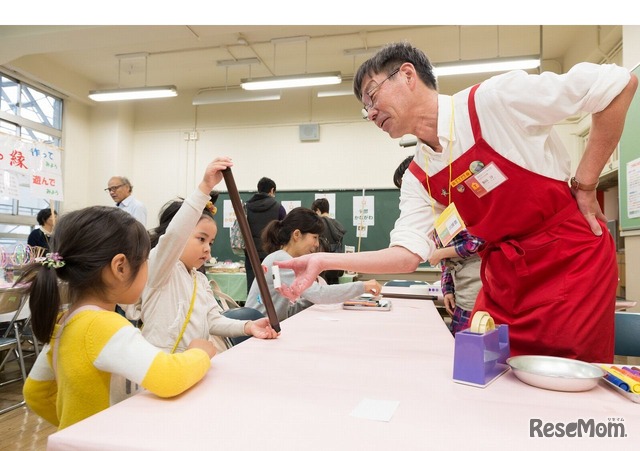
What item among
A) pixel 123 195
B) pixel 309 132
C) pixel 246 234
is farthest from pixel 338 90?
pixel 246 234

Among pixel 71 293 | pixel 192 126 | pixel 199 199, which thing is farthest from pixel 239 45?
pixel 71 293

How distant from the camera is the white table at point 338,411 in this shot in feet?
1.85

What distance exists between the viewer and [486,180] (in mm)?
1031

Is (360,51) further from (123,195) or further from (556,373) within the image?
(556,373)

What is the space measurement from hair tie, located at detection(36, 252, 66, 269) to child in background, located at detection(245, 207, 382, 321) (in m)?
1.03

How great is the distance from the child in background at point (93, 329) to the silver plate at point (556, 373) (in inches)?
24.1

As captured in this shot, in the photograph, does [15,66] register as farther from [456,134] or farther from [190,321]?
[456,134]

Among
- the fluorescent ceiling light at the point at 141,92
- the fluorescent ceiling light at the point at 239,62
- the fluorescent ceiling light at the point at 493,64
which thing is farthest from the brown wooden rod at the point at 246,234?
the fluorescent ceiling light at the point at 239,62

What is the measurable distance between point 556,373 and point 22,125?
6433 mm

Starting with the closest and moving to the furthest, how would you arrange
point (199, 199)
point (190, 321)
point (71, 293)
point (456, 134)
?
point (71, 293) → point (456, 134) → point (199, 199) → point (190, 321)

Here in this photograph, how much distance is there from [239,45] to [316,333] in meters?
4.67

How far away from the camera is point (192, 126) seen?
21.2 ft

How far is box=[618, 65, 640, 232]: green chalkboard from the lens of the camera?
2.48m

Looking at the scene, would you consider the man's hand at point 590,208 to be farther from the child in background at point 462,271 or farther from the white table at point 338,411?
the child in background at point 462,271
